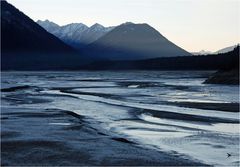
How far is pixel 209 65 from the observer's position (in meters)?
164

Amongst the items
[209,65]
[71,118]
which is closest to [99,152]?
[71,118]

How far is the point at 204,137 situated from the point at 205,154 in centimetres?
338

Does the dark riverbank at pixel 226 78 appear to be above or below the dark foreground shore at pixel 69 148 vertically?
below

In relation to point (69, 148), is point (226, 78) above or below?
below

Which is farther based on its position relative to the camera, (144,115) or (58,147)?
(144,115)

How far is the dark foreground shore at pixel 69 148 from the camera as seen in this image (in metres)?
12.6

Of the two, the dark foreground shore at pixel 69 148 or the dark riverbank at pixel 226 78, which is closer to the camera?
the dark foreground shore at pixel 69 148

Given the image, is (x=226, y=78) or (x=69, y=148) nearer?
(x=69, y=148)

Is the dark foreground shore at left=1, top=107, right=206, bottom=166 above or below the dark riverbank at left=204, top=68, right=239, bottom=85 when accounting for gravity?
above

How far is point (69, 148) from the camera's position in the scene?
572 inches

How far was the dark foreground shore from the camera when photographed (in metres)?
12.6

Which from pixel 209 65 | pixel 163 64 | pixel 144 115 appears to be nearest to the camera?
pixel 144 115

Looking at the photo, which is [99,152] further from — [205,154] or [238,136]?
[238,136]

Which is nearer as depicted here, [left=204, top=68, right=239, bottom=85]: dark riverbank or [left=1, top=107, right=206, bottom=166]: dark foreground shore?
[left=1, top=107, right=206, bottom=166]: dark foreground shore
